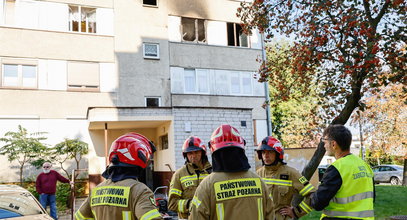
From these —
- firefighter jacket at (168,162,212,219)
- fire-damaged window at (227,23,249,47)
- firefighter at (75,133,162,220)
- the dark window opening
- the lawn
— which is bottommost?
the lawn

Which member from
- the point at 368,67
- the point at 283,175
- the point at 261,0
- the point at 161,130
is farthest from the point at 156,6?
the point at 283,175

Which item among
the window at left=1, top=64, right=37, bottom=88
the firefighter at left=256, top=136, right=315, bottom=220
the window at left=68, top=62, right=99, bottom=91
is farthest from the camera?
the window at left=68, top=62, right=99, bottom=91

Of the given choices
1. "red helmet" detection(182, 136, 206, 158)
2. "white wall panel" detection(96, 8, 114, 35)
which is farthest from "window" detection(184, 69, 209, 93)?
"red helmet" detection(182, 136, 206, 158)

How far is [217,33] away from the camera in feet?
75.2

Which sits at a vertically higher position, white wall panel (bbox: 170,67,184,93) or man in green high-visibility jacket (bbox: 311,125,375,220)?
white wall panel (bbox: 170,67,184,93)

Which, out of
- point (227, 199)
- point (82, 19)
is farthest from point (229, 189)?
point (82, 19)

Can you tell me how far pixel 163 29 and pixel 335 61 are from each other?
511 inches

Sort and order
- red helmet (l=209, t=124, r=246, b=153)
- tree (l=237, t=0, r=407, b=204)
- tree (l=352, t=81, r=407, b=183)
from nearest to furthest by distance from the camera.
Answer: red helmet (l=209, t=124, r=246, b=153)
tree (l=237, t=0, r=407, b=204)
tree (l=352, t=81, r=407, b=183)

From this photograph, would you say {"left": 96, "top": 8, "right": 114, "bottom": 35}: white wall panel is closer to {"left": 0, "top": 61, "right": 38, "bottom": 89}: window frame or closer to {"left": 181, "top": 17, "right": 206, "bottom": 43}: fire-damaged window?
{"left": 0, "top": 61, "right": 38, "bottom": 89}: window frame

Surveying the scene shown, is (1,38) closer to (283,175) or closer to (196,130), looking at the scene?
(196,130)

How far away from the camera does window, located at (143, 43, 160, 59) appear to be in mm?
20839

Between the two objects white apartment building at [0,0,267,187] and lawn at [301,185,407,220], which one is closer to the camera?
lawn at [301,185,407,220]

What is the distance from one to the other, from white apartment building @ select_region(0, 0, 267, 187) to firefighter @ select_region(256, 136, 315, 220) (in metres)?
11.0

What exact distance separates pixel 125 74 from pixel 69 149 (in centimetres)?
529
